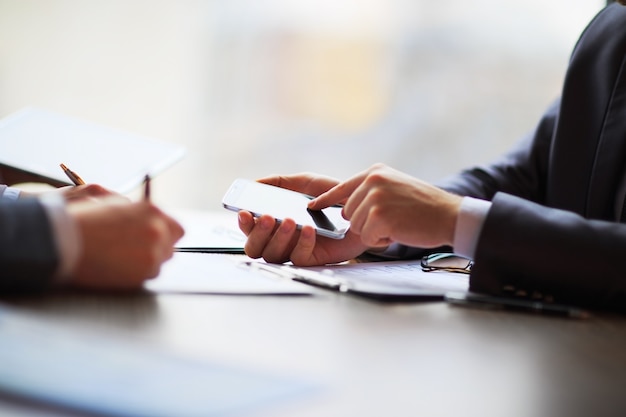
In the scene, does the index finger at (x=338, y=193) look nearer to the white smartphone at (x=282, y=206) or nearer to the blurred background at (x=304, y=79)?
the white smartphone at (x=282, y=206)

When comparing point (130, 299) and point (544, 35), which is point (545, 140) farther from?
point (544, 35)

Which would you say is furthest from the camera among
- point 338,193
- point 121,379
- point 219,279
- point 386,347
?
point 338,193

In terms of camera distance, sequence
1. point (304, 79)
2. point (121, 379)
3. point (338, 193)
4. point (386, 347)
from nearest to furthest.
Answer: point (121, 379)
point (386, 347)
point (338, 193)
point (304, 79)

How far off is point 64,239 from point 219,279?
0.69ft

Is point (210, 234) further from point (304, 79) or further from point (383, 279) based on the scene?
point (304, 79)

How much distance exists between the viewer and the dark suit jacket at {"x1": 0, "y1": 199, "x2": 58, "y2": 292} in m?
0.62

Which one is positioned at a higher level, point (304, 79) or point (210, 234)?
point (304, 79)

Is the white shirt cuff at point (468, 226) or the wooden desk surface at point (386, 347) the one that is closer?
the wooden desk surface at point (386, 347)

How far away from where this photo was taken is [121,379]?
44 cm

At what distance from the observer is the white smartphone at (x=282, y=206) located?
103 centimetres

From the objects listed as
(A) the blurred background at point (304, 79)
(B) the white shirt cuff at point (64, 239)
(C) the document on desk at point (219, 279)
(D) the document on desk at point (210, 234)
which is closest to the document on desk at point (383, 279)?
(C) the document on desk at point (219, 279)

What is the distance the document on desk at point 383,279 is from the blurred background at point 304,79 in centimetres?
151

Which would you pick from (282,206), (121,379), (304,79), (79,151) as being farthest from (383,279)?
(304,79)

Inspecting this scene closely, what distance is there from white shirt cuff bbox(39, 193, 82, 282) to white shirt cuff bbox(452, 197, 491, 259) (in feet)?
1.40
